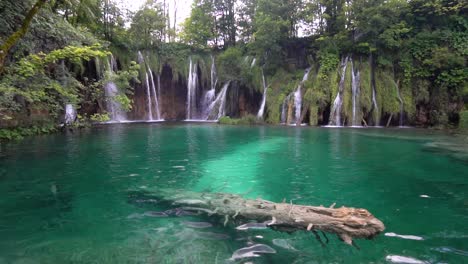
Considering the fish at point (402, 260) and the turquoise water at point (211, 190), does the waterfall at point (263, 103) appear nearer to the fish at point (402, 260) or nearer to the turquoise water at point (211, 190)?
the turquoise water at point (211, 190)

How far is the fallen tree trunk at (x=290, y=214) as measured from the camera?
145 inches

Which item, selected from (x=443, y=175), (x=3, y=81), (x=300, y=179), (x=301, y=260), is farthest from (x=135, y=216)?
(x=443, y=175)

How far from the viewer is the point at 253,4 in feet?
105

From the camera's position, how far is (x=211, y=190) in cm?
669

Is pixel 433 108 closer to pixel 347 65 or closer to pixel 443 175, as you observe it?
pixel 347 65

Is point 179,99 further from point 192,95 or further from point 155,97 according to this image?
point 155,97

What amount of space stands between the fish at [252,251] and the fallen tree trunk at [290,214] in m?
0.40

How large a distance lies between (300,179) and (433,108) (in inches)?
739

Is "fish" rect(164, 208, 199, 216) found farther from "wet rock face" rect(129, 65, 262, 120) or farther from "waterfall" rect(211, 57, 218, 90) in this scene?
"waterfall" rect(211, 57, 218, 90)

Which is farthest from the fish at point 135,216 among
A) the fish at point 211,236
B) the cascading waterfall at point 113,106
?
the cascading waterfall at point 113,106

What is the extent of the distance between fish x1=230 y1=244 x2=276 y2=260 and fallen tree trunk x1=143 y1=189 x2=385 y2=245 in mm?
399

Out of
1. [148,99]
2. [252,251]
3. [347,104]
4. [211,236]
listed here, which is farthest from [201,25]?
[252,251]

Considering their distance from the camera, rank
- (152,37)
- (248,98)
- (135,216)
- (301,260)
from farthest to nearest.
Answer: (152,37) < (248,98) < (135,216) < (301,260)

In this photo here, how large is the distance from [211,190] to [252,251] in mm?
2893
